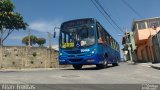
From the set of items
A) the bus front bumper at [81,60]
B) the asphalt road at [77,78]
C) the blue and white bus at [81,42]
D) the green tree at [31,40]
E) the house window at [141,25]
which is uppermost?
the house window at [141,25]

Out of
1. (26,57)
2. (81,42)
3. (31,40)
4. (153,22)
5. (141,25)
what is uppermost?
(153,22)

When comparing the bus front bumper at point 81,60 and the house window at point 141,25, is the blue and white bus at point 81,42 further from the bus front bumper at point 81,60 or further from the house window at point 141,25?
the house window at point 141,25

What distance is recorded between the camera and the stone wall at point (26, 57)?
24.2m

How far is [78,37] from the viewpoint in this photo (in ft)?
53.9

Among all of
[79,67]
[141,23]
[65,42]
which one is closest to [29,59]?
[79,67]

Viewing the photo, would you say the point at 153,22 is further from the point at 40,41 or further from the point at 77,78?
the point at 77,78

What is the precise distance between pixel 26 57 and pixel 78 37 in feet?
34.2

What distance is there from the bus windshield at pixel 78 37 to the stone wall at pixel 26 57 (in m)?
9.19

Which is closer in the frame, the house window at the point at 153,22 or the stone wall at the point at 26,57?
the stone wall at the point at 26,57

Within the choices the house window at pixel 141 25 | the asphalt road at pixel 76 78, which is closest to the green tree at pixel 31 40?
the asphalt road at pixel 76 78

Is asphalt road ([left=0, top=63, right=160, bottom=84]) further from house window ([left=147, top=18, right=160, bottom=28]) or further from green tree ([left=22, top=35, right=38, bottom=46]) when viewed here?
house window ([left=147, top=18, right=160, bottom=28])

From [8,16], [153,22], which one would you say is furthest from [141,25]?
[8,16]

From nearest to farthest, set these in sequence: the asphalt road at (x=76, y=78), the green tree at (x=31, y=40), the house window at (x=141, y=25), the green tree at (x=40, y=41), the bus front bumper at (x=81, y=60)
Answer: the asphalt road at (x=76, y=78) → the bus front bumper at (x=81, y=60) → the green tree at (x=40, y=41) → the green tree at (x=31, y=40) → the house window at (x=141, y=25)

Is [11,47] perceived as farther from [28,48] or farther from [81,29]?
[81,29]
